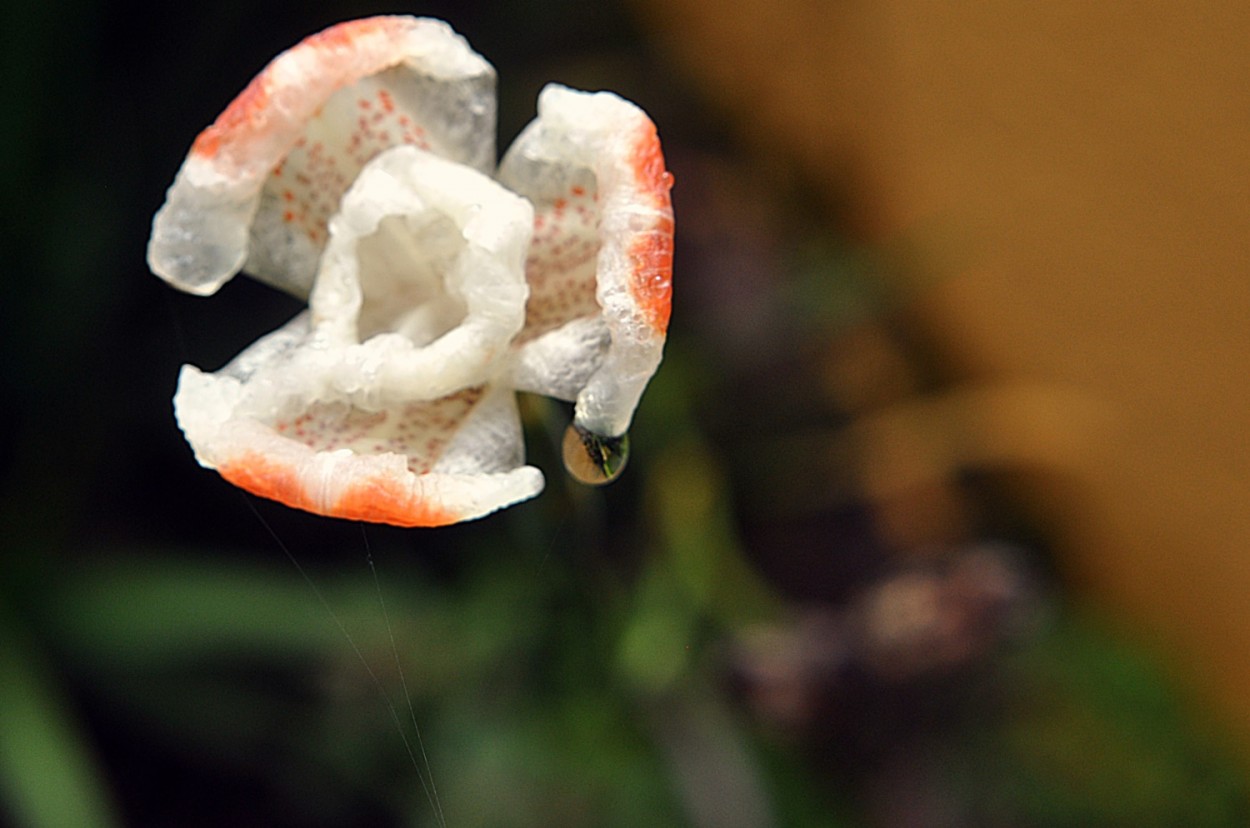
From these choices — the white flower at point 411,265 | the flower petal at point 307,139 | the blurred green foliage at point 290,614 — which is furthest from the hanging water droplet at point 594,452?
the blurred green foliage at point 290,614

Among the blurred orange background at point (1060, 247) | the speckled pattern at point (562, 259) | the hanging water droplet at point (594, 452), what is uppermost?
the speckled pattern at point (562, 259)

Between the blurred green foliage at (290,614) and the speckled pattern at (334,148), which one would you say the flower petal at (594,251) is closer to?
the speckled pattern at (334,148)

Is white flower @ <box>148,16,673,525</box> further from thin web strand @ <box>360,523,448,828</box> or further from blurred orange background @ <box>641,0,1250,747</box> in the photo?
blurred orange background @ <box>641,0,1250,747</box>

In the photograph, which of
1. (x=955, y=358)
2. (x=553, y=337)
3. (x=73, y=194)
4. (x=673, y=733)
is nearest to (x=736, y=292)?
(x=955, y=358)

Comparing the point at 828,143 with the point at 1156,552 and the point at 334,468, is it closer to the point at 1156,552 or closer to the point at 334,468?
the point at 1156,552

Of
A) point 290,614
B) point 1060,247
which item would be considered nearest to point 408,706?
point 290,614

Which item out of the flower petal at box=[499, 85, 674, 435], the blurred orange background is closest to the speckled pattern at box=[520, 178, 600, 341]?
the flower petal at box=[499, 85, 674, 435]
